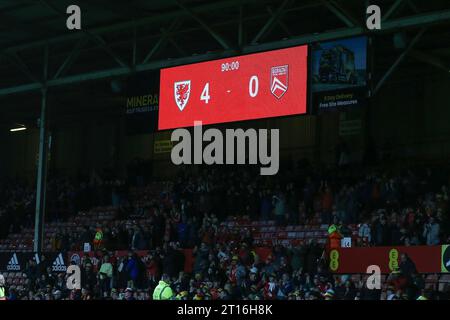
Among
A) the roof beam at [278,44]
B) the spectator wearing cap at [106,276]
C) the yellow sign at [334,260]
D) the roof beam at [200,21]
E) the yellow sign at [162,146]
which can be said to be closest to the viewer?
the roof beam at [278,44]

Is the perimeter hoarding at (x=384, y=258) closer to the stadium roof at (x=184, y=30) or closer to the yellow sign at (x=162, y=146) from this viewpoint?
the stadium roof at (x=184, y=30)

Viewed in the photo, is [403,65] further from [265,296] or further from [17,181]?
[17,181]

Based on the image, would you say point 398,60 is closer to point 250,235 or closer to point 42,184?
point 250,235

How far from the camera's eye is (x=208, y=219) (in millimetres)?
24469

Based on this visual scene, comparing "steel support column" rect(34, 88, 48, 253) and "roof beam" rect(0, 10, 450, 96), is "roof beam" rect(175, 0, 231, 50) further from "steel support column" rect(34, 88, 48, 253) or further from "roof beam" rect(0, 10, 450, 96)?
"steel support column" rect(34, 88, 48, 253)

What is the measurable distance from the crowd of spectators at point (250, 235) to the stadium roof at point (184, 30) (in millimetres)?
3378

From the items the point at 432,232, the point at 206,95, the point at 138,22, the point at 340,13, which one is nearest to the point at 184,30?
the point at 138,22

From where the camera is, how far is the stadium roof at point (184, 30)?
20453mm

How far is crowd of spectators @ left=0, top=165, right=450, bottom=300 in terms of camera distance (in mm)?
18906

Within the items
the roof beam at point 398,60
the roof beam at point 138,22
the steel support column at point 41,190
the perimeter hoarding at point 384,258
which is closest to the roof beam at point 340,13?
the roof beam at point 398,60

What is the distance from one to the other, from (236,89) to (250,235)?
4.93m

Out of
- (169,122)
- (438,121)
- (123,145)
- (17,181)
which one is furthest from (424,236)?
(17,181)

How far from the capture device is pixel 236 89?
19.8 metres

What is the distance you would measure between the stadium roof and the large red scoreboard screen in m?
0.45
